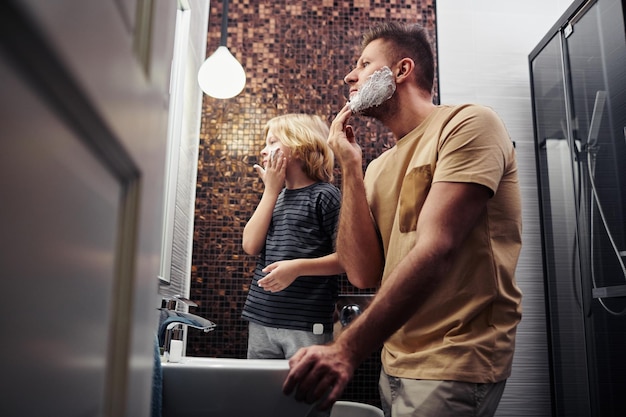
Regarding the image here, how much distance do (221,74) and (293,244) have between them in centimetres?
71

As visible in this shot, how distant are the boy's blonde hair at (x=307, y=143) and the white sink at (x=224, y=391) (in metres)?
1.08

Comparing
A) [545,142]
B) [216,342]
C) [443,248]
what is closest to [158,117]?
[443,248]

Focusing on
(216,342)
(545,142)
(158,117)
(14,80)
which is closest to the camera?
(14,80)

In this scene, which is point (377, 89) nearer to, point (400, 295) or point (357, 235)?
point (357, 235)

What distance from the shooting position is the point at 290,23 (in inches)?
96.3

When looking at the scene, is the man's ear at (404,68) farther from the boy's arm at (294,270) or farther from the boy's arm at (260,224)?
the boy's arm at (260,224)

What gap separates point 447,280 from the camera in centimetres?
102

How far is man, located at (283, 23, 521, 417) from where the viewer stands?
2.70 feet

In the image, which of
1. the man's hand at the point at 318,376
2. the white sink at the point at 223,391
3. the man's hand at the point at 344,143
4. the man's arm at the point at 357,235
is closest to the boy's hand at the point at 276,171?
the man's hand at the point at 344,143

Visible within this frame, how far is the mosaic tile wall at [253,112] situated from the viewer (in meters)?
2.18

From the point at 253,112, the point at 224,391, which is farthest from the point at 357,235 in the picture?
the point at 253,112

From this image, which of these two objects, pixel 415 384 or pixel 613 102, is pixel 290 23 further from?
pixel 415 384

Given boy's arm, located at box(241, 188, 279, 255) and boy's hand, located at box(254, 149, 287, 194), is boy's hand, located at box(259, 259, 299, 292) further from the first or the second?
boy's hand, located at box(254, 149, 287, 194)

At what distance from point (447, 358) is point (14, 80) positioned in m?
0.85
